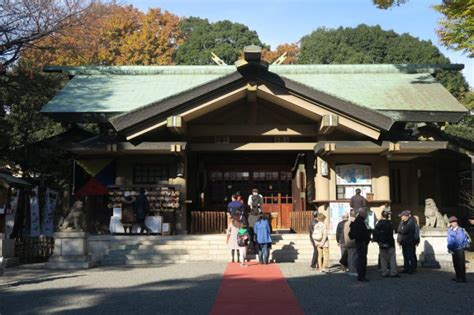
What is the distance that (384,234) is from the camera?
35.1 feet

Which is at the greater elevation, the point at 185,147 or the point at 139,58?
the point at 139,58

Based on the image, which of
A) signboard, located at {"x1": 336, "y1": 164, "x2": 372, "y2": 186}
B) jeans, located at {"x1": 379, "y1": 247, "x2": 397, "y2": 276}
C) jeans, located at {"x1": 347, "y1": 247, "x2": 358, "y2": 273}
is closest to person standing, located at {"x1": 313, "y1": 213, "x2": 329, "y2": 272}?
jeans, located at {"x1": 347, "y1": 247, "x2": 358, "y2": 273}

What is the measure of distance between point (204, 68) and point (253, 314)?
15.9m

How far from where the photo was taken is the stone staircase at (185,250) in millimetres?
13547

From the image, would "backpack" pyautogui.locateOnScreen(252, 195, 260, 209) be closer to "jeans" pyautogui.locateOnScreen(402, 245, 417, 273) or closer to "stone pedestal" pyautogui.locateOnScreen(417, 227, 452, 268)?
"jeans" pyautogui.locateOnScreen(402, 245, 417, 273)

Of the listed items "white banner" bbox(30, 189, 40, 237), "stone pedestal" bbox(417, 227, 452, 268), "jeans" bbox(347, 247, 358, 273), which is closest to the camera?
"jeans" bbox(347, 247, 358, 273)

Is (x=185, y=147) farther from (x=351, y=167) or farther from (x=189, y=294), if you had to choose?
(x=189, y=294)

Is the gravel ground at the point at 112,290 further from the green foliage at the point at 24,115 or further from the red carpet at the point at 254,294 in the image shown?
the green foliage at the point at 24,115

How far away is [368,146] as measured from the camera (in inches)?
610

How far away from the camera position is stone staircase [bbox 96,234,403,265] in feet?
44.4

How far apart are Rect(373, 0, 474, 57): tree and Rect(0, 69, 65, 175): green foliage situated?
12242 millimetres

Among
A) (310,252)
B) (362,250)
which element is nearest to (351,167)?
(310,252)

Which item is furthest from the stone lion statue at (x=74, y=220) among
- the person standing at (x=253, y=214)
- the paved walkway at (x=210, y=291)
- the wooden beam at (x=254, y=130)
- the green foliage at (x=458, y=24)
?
the green foliage at (x=458, y=24)

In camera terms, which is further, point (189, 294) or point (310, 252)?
point (310, 252)
